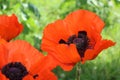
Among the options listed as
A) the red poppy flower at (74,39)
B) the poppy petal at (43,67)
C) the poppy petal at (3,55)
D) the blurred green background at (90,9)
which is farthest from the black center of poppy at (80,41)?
the blurred green background at (90,9)

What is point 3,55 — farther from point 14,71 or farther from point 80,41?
point 80,41

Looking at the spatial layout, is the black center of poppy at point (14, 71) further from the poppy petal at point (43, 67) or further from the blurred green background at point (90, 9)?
the blurred green background at point (90, 9)

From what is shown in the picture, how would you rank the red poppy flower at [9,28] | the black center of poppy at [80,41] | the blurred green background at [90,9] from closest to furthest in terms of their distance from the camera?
the black center of poppy at [80,41]
the red poppy flower at [9,28]
the blurred green background at [90,9]

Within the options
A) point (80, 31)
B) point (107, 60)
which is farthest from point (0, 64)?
point (107, 60)

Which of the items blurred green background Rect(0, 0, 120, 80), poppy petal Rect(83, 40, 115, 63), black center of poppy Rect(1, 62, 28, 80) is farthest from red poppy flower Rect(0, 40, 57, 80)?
blurred green background Rect(0, 0, 120, 80)

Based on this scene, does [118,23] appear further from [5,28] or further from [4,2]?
[5,28]

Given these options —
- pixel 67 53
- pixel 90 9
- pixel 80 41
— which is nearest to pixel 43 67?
pixel 67 53
